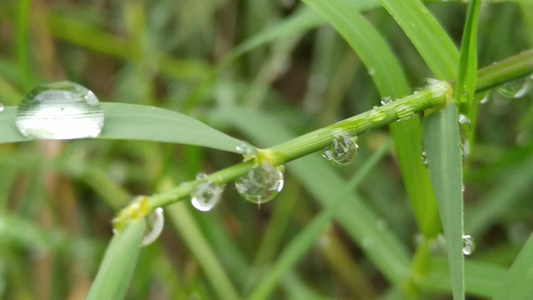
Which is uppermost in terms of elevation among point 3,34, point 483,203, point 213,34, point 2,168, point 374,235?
point 3,34

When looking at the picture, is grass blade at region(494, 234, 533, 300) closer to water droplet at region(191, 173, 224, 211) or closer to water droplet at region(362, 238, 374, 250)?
water droplet at region(191, 173, 224, 211)

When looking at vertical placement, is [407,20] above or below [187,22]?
below

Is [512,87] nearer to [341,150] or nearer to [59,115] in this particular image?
[341,150]

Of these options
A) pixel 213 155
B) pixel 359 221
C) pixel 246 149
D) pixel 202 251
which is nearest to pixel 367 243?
pixel 359 221

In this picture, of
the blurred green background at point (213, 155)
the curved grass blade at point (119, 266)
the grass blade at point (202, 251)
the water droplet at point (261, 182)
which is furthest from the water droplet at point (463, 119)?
the grass blade at point (202, 251)

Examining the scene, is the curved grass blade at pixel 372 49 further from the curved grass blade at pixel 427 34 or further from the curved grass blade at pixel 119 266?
the curved grass blade at pixel 119 266

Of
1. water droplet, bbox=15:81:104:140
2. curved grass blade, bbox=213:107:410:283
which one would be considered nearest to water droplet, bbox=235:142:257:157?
water droplet, bbox=15:81:104:140

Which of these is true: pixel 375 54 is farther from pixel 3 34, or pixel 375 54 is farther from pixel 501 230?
pixel 3 34

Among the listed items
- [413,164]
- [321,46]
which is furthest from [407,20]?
[321,46]
